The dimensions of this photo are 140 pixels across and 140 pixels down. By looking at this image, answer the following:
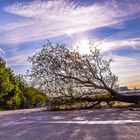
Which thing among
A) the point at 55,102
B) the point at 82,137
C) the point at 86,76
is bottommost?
the point at 82,137

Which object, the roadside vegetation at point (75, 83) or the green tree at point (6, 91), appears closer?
the roadside vegetation at point (75, 83)

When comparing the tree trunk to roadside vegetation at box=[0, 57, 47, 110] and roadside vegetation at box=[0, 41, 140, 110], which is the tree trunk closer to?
roadside vegetation at box=[0, 41, 140, 110]

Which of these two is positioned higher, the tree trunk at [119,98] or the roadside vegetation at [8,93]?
the roadside vegetation at [8,93]

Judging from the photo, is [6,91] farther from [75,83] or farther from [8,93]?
[75,83]


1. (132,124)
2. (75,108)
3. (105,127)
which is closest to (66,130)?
(105,127)

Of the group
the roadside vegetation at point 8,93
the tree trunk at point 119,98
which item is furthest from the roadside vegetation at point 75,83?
the roadside vegetation at point 8,93

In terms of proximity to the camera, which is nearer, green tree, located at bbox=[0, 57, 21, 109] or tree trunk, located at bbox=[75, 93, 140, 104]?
tree trunk, located at bbox=[75, 93, 140, 104]

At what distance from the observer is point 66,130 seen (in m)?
8.24

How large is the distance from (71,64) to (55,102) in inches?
82.5

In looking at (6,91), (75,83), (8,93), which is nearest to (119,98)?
(75,83)

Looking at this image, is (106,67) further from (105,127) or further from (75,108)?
(105,127)

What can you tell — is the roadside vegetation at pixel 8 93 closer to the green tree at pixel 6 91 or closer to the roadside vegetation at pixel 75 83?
the green tree at pixel 6 91

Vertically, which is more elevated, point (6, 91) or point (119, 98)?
point (6, 91)

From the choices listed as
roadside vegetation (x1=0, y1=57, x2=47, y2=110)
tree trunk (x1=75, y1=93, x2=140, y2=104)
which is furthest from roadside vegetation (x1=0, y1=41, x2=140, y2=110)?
roadside vegetation (x1=0, y1=57, x2=47, y2=110)
